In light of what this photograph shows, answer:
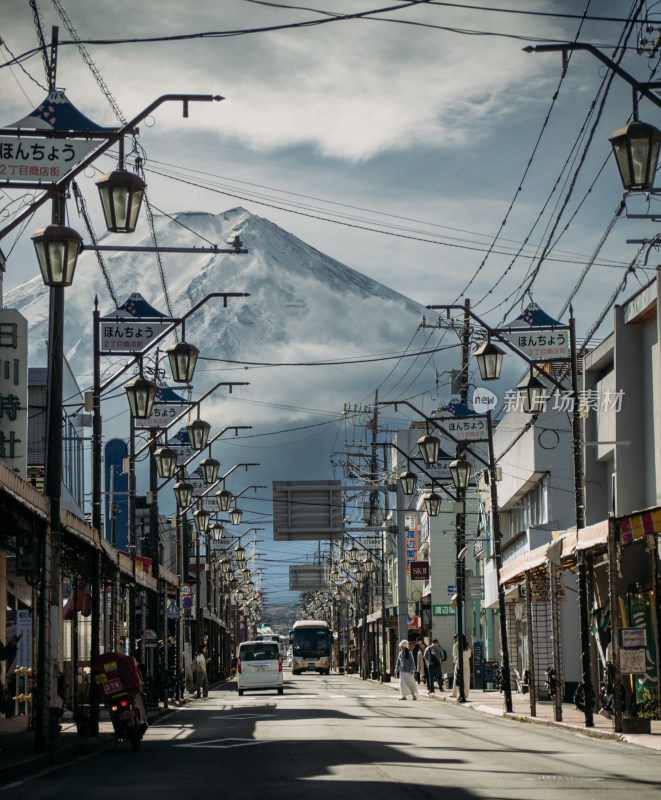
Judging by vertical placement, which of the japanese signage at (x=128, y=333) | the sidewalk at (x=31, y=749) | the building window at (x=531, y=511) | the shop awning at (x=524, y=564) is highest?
the japanese signage at (x=128, y=333)

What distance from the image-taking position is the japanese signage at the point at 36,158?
15.8 meters

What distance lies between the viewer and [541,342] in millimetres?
26922

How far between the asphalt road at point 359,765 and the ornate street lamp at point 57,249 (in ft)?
20.5

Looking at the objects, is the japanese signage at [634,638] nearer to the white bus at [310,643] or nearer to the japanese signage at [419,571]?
the japanese signage at [419,571]

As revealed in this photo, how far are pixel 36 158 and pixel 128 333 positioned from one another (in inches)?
372

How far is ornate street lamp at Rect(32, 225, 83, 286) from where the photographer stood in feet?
50.8

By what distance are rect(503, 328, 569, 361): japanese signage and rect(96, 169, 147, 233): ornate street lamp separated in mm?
13544

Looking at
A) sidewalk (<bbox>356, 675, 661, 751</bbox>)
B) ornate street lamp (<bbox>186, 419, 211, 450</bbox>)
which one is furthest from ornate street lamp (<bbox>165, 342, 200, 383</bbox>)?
sidewalk (<bbox>356, 675, 661, 751</bbox>)

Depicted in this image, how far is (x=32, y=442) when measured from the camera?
43.8 meters

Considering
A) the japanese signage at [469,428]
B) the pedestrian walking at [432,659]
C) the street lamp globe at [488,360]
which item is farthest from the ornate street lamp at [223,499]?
the street lamp globe at [488,360]

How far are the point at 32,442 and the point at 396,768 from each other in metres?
31.5

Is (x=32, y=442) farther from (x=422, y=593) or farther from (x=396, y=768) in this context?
(x=422, y=593)

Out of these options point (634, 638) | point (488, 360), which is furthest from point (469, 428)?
point (634, 638)

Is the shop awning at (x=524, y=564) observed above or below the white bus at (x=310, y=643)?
above
